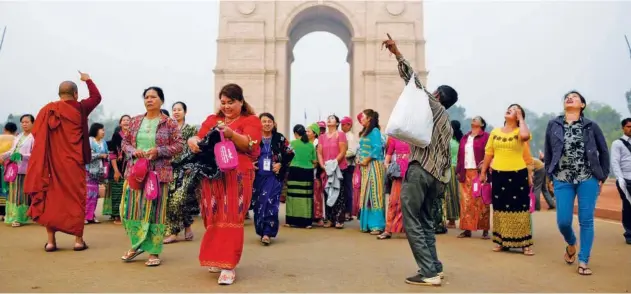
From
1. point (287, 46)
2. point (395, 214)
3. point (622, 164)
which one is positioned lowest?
point (395, 214)

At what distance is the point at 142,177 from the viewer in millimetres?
4066

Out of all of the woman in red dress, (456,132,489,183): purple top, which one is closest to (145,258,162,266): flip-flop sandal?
the woman in red dress

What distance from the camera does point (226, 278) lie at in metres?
3.46

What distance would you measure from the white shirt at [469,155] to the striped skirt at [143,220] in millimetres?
4053

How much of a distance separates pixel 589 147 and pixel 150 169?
3.85 metres

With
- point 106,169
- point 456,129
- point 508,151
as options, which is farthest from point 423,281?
point 106,169

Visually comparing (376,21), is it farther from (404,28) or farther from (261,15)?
(261,15)

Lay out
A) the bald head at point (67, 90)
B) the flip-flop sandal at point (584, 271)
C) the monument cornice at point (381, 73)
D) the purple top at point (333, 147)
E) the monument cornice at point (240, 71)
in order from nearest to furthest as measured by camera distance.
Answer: the flip-flop sandal at point (584, 271) < the bald head at point (67, 90) < the purple top at point (333, 147) < the monument cornice at point (240, 71) < the monument cornice at point (381, 73)

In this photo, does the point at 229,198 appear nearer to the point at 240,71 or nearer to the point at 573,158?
the point at 573,158

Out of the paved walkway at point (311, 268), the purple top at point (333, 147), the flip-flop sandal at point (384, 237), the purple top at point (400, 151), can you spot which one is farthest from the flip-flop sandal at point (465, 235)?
the purple top at point (333, 147)

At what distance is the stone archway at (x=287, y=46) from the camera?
19312mm

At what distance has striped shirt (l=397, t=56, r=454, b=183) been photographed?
3.58 metres

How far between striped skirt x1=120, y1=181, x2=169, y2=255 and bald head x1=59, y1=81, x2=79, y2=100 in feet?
4.85

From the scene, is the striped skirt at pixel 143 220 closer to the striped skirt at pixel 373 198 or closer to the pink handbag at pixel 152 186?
the pink handbag at pixel 152 186
